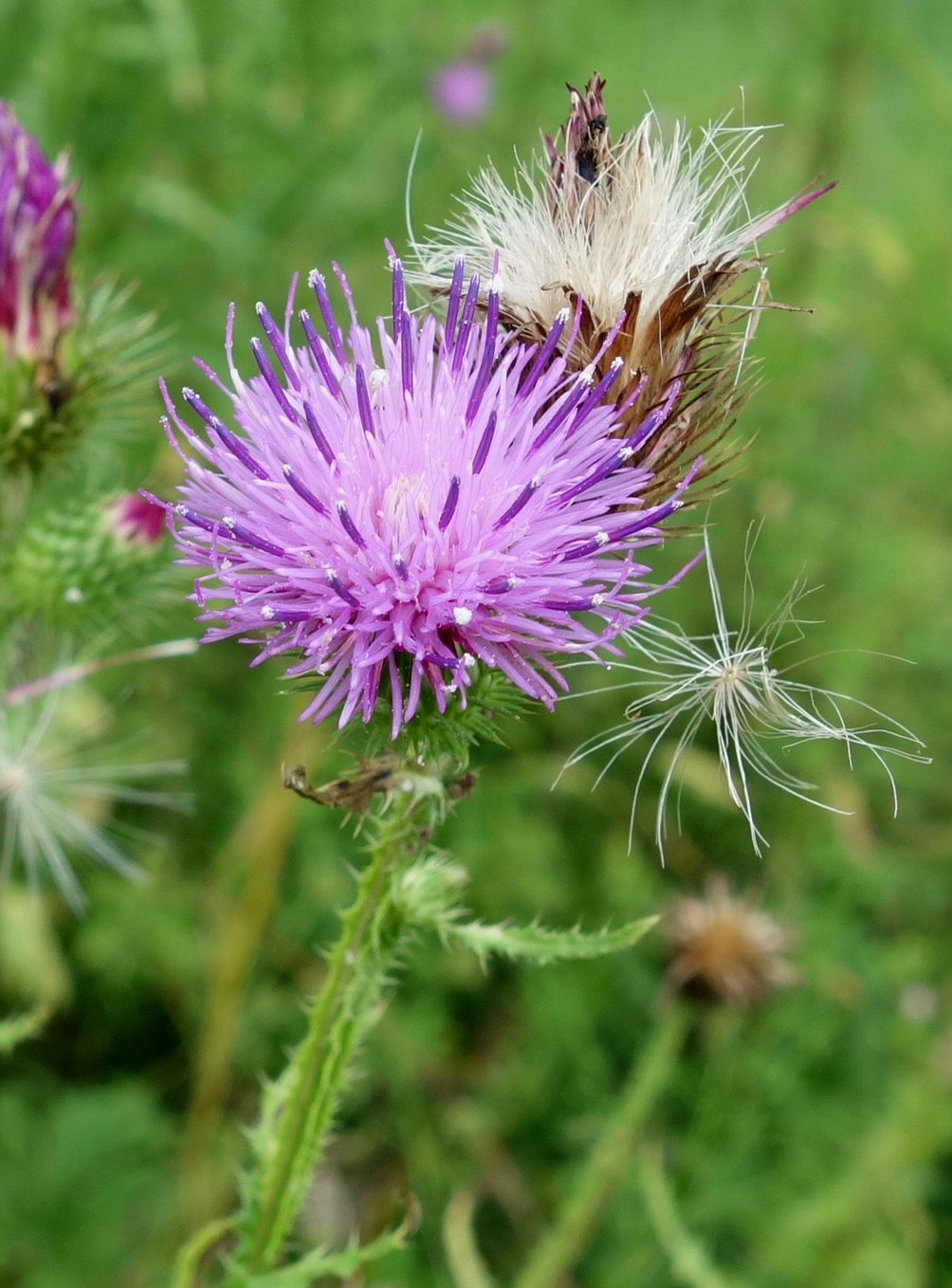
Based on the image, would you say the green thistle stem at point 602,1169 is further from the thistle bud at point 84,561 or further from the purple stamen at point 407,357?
the purple stamen at point 407,357

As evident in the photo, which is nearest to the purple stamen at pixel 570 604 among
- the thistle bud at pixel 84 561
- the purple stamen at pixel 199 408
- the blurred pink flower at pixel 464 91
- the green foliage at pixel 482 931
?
the green foliage at pixel 482 931

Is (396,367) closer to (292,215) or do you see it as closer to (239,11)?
(292,215)

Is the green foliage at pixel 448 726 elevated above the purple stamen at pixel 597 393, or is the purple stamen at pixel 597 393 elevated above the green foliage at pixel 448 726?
the purple stamen at pixel 597 393

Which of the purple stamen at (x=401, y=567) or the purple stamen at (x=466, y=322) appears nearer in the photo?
the purple stamen at (x=401, y=567)

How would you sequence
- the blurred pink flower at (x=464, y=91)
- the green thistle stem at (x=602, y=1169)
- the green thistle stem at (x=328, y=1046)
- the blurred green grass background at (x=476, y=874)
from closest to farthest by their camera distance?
1. the green thistle stem at (x=328, y=1046)
2. the green thistle stem at (x=602, y=1169)
3. the blurred green grass background at (x=476, y=874)
4. the blurred pink flower at (x=464, y=91)

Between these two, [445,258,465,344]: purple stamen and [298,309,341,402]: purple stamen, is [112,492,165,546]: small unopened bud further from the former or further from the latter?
[445,258,465,344]: purple stamen

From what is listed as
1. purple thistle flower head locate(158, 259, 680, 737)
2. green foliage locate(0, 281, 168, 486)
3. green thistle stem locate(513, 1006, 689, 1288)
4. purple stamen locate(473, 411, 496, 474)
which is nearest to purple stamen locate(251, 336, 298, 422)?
purple thistle flower head locate(158, 259, 680, 737)

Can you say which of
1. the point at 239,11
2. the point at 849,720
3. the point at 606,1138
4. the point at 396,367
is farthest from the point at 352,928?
the point at 239,11
